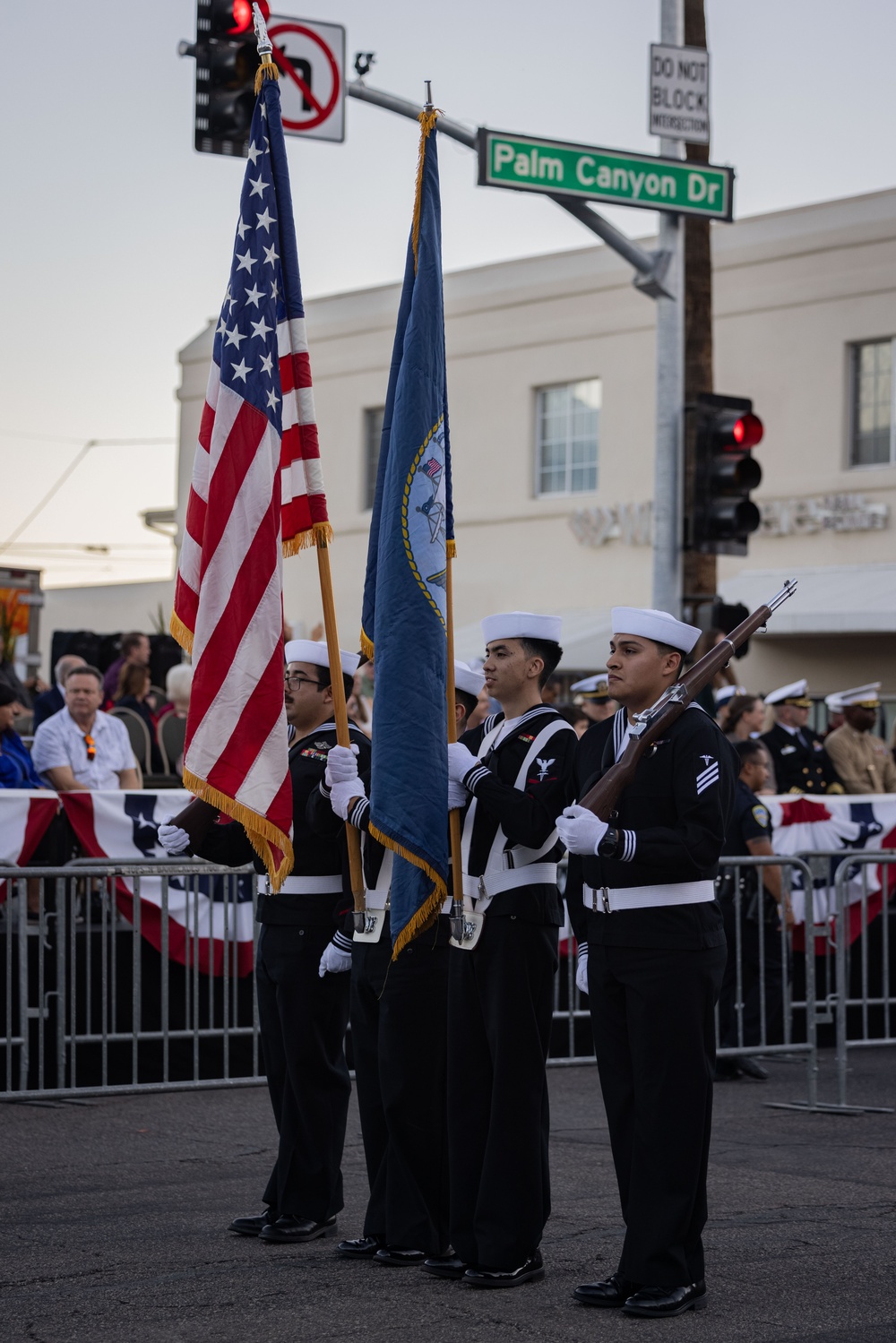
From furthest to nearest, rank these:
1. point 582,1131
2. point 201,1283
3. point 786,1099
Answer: point 786,1099, point 582,1131, point 201,1283

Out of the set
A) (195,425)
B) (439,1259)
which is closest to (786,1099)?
(439,1259)

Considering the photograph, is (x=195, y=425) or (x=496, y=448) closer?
(x=496, y=448)

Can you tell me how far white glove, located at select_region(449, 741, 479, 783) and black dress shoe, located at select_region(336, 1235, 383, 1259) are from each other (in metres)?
1.59

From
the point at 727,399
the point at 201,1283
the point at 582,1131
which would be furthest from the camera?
the point at 727,399

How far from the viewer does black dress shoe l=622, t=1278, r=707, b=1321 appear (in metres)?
5.32

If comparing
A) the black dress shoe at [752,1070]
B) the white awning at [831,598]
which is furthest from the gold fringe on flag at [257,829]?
the white awning at [831,598]

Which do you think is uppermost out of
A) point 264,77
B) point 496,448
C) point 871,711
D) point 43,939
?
point 496,448

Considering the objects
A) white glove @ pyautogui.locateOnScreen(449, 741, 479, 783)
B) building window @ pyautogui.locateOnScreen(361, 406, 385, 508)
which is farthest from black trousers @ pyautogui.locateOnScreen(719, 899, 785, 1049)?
building window @ pyautogui.locateOnScreen(361, 406, 385, 508)

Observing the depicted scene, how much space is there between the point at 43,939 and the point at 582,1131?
2.86m

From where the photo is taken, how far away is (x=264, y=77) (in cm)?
641

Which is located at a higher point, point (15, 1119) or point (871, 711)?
point (871, 711)

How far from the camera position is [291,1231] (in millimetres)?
6246

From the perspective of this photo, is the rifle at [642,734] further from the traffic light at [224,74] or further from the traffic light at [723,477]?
the traffic light at [723,477]

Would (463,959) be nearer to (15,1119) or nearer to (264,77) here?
(264,77)
